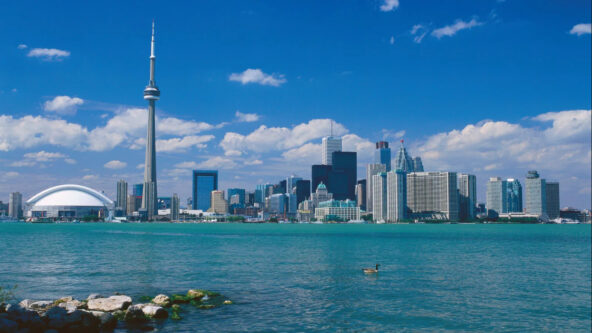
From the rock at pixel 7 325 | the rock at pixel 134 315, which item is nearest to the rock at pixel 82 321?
the rock at pixel 134 315

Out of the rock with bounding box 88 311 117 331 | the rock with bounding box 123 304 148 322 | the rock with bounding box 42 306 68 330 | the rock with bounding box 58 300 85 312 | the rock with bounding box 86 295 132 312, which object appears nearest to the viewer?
the rock with bounding box 42 306 68 330

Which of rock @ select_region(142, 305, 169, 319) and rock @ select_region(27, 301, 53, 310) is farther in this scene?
rock @ select_region(142, 305, 169, 319)

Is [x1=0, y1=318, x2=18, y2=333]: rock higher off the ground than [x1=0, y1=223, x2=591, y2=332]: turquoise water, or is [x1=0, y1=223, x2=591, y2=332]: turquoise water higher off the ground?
[x1=0, y1=318, x2=18, y2=333]: rock

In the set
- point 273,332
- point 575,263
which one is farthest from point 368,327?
point 575,263

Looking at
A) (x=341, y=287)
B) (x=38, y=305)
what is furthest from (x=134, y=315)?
(x=341, y=287)

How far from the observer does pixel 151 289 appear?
44.8 meters

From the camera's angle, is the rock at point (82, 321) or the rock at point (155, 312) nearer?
the rock at point (82, 321)

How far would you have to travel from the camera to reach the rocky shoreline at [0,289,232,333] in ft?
90.3

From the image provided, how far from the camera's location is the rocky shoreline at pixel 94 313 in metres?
27.5

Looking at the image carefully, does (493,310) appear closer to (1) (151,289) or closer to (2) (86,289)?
(1) (151,289)

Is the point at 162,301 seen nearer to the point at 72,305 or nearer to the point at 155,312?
the point at 155,312

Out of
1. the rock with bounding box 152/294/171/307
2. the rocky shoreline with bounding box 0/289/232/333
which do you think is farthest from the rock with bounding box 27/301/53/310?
the rock with bounding box 152/294/171/307

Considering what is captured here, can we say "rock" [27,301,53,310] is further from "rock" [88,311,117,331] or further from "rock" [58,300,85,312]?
"rock" [88,311,117,331]

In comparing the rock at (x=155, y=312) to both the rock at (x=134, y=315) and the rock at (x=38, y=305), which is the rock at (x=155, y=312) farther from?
the rock at (x=38, y=305)
